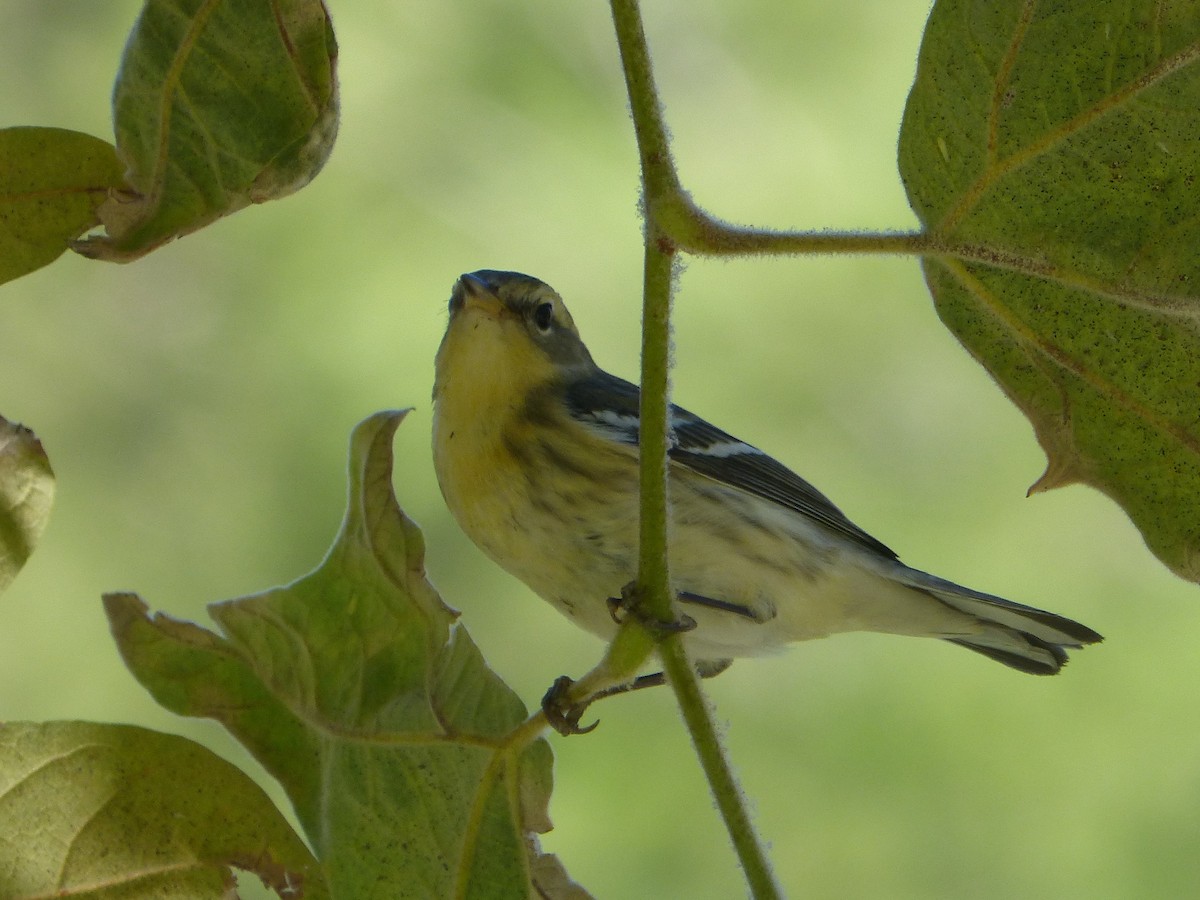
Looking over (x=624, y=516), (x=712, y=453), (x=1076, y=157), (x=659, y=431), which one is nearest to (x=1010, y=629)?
(x=712, y=453)

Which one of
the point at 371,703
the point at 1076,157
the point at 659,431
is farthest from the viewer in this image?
the point at 371,703

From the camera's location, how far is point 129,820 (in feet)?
4.05

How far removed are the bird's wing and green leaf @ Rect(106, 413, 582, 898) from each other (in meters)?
1.07

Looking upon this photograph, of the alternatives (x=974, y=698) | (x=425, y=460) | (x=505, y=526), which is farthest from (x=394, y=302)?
(x=505, y=526)

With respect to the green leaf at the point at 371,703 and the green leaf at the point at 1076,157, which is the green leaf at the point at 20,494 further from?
the green leaf at the point at 1076,157

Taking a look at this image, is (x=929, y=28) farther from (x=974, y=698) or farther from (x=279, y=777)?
(x=974, y=698)

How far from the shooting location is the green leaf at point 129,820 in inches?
46.9

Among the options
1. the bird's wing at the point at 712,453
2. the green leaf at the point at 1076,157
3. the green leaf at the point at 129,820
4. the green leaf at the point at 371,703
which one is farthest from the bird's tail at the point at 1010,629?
the green leaf at the point at 129,820

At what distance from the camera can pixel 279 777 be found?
4.25 ft

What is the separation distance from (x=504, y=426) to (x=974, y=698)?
2.52 metres

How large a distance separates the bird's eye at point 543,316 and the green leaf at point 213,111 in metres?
1.39

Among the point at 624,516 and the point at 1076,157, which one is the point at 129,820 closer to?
the point at 1076,157

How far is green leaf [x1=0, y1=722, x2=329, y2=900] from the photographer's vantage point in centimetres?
119

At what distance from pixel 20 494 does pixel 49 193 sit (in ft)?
0.88
